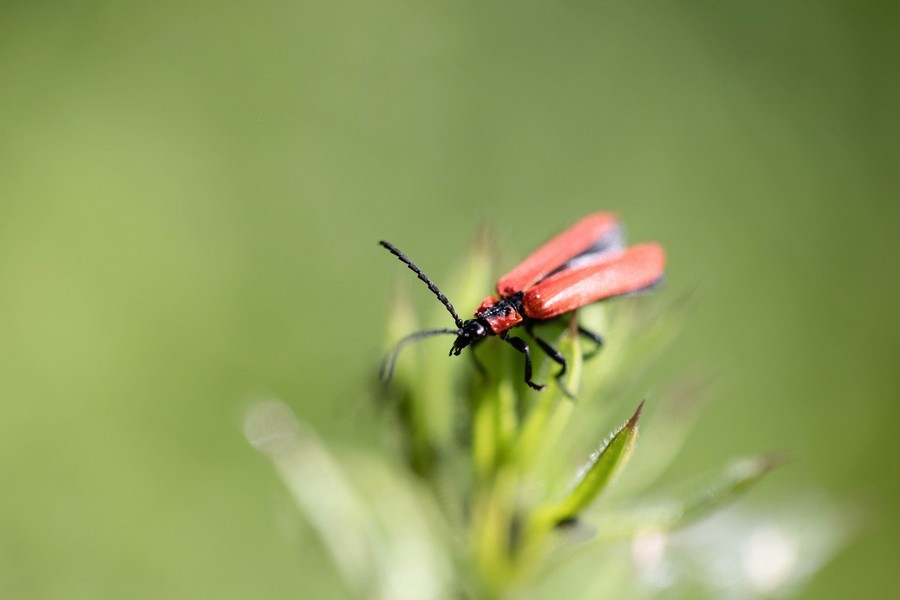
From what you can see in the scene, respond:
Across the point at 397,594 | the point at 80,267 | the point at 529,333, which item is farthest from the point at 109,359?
the point at 529,333

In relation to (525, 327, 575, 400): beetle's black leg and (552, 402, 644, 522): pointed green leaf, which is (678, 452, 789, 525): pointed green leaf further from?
(525, 327, 575, 400): beetle's black leg

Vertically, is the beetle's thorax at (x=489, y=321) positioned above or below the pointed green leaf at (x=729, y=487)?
above

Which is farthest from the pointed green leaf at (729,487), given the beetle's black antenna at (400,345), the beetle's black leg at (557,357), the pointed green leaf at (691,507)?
the beetle's black antenna at (400,345)

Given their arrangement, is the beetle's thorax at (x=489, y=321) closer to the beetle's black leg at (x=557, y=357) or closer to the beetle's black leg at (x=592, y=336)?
the beetle's black leg at (x=557, y=357)

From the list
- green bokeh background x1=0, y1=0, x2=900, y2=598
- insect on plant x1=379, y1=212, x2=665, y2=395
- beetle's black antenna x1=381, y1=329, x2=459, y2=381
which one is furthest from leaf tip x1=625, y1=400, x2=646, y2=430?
green bokeh background x1=0, y1=0, x2=900, y2=598

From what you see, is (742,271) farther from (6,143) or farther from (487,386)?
(6,143)

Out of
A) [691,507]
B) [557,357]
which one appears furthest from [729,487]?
[557,357]

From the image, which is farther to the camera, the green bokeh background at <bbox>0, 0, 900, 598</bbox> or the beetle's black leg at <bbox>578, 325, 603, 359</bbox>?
the green bokeh background at <bbox>0, 0, 900, 598</bbox>
